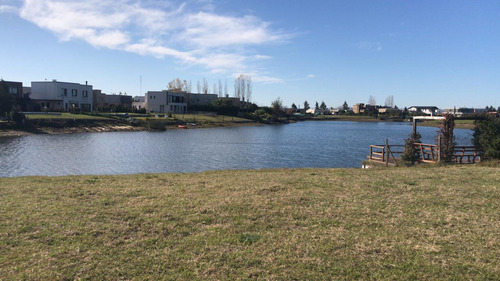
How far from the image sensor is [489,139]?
77.8ft

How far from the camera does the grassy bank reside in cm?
586

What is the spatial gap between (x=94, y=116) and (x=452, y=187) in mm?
78002

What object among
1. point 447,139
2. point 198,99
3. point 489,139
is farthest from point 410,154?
point 198,99

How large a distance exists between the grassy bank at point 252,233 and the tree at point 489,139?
473 inches

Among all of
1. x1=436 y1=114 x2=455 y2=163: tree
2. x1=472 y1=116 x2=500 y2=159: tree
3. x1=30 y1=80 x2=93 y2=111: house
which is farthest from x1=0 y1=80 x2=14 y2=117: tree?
x1=472 y1=116 x2=500 y2=159: tree

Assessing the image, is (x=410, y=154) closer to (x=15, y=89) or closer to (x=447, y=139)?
(x=447, y=139)

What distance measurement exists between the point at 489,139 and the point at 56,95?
87.9m

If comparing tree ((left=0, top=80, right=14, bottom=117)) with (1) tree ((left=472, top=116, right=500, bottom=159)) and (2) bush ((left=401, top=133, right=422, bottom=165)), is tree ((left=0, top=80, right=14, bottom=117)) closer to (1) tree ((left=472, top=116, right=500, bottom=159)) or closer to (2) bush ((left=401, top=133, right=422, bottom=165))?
(2) bush ((left=401, top=133, right=422, bottom=165))

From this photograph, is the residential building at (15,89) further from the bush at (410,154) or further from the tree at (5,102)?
the bush at (410,154)

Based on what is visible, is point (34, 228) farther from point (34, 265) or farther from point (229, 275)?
point (229, 275)

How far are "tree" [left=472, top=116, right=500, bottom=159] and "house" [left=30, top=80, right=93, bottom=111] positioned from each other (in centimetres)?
8201

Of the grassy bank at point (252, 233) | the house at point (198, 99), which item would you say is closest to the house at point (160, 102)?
the house at point (198, 99)

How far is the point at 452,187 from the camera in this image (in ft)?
39.9

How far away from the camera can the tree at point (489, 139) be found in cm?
2172
